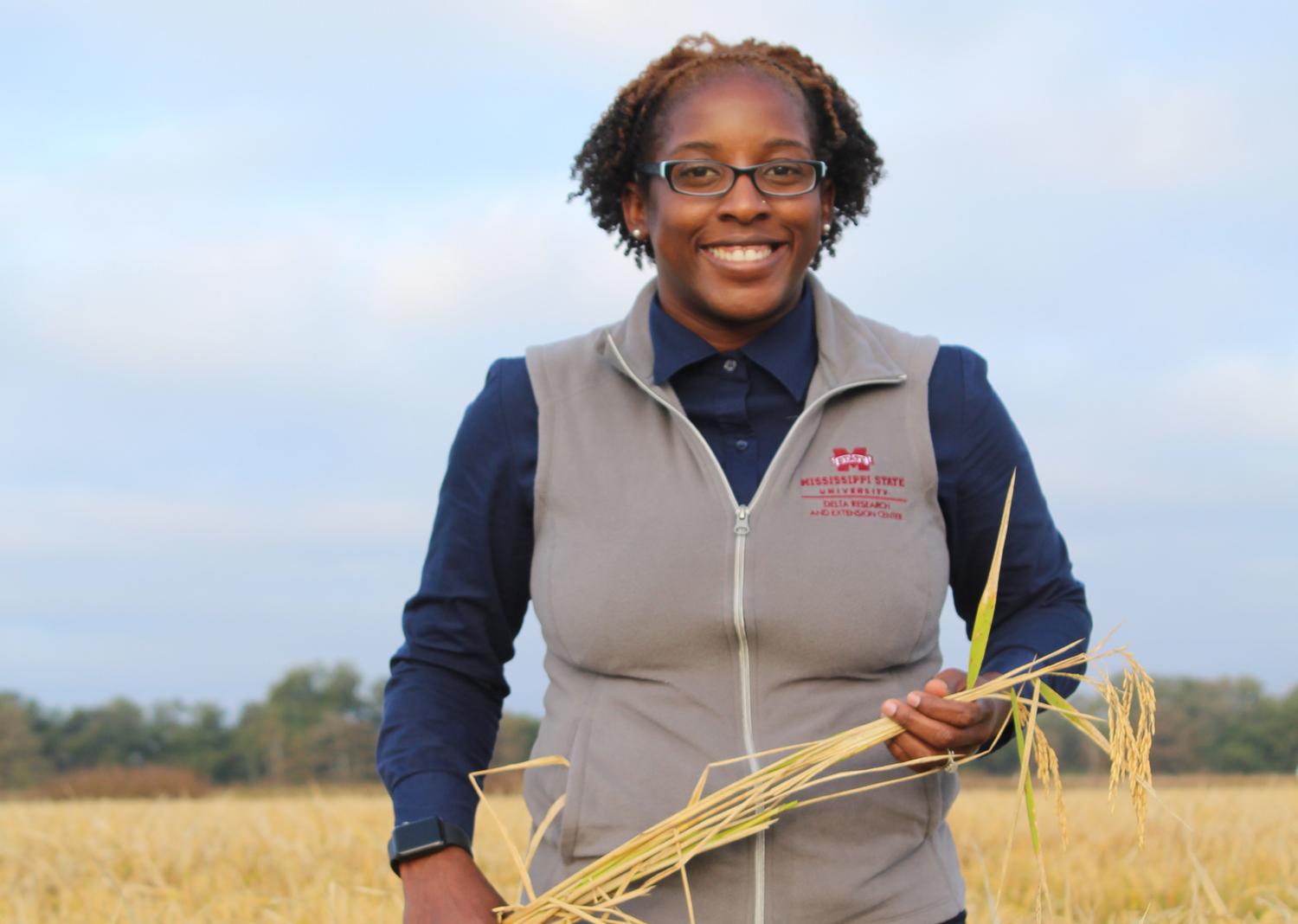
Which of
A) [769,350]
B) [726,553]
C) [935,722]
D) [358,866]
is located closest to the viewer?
[935,722]

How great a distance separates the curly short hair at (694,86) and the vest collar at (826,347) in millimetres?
323

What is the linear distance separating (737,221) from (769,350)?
0.77 feet

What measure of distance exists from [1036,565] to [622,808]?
916 millimetres

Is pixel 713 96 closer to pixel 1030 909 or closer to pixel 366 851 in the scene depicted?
pixel 1030 909

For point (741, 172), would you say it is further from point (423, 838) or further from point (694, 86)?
point (423, 838)

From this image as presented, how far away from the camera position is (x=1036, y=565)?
2.70m

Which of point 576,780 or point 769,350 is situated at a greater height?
point 769,350

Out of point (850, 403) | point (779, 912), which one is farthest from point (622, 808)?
point (850, 403)

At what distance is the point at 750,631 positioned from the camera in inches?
91.7

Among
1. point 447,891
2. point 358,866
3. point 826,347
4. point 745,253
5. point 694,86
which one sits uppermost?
point 694,86

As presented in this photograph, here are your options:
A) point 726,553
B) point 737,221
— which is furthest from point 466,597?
point 737,221

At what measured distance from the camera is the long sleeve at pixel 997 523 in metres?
2.59

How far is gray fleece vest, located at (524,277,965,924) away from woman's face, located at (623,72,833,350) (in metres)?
0.18

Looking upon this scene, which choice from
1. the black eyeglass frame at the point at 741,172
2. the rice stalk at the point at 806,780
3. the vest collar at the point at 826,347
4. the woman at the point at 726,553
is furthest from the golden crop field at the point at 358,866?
the black eyeglass frame at the point at 741,172
